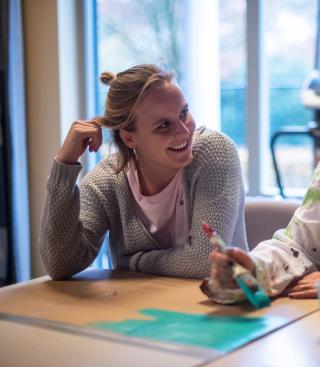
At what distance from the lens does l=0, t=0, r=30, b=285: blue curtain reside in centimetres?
350

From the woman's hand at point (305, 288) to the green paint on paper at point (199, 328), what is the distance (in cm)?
→ 16

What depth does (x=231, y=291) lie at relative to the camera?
1.34m

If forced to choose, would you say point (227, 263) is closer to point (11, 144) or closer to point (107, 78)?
point (107, 78)

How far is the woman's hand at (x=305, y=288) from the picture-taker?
4.57ft

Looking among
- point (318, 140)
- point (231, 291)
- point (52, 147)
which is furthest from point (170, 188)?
point (52, 147)

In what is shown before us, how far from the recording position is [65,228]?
1.77m

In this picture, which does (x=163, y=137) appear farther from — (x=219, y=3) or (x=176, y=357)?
(x=219, y=3)

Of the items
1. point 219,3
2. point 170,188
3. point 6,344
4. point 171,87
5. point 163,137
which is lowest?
point 6,344

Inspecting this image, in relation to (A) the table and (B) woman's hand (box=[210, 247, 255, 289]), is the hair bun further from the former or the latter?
(B) woman's hand (box=[210, 247, 255, 289])

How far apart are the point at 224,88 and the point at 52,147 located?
92 cm

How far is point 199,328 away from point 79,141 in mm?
710

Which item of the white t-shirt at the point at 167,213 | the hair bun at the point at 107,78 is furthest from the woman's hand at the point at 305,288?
the hair bun at the point at 107,78

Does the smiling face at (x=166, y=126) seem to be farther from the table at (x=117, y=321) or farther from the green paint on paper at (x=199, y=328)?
the green paint on paper at (x=199, y=328)

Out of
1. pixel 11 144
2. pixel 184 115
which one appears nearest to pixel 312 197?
pixel 184 115
